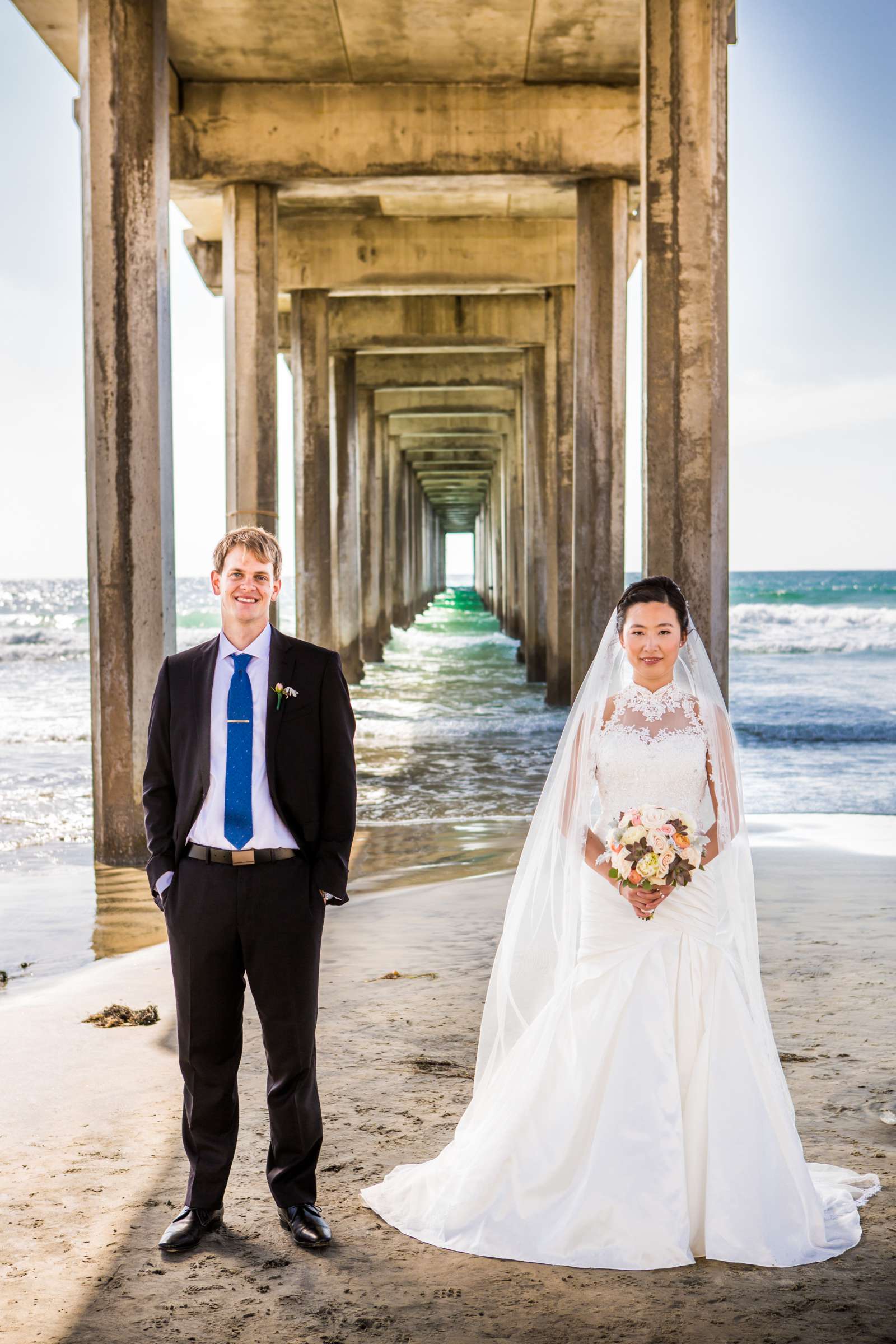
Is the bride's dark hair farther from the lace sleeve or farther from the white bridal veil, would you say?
the lace sleeve

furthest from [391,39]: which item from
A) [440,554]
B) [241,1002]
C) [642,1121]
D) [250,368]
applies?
[440,554]

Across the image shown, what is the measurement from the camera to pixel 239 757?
3.05 m

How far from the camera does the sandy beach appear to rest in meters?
2.70

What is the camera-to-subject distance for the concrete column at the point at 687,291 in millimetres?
8344

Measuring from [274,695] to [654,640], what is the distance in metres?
0.98

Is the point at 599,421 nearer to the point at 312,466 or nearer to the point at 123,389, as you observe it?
the point at 312,466

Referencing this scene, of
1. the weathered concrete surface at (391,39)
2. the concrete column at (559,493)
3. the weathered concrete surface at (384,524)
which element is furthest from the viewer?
the weathered concrete surface at (384,524)

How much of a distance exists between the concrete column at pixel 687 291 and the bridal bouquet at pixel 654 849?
5.32 meters

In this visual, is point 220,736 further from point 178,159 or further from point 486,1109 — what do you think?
point 178,159

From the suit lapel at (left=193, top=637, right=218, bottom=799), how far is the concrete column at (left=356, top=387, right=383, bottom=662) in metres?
23.6

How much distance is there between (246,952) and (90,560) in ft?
19.2

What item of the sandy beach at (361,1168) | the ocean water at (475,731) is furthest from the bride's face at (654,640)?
the ocean water at (475,731)

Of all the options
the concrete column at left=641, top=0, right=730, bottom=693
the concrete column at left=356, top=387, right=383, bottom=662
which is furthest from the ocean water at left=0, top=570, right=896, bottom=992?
the concrete column at left=641, top=0, right=730, bottom=693

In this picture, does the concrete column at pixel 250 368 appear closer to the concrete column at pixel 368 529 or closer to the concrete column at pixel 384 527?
the concrete column at pixel 368 529
